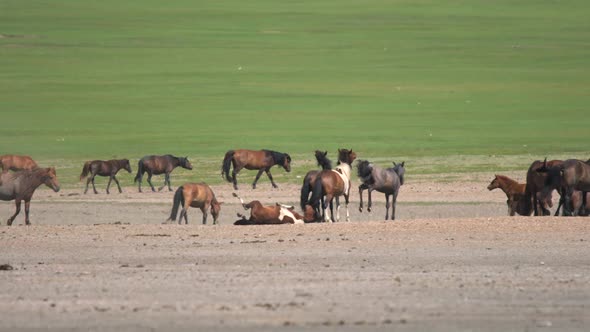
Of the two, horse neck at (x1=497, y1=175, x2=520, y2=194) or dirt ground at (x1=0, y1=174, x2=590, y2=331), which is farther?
horse neck at (x1=497, y1=175, x2=520, y2=194)

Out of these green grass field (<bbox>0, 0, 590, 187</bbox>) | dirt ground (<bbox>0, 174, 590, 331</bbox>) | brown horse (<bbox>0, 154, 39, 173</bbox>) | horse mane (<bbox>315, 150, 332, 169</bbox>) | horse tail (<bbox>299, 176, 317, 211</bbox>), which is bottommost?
dirt ground (<bbox>0, 174, 590, 331</bbox>)

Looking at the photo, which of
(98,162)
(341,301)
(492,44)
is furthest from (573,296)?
(492,44)

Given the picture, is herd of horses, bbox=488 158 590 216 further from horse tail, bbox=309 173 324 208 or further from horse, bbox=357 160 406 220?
horse tail, bbox=309 173 324 208

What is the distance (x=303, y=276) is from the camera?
12.9 m

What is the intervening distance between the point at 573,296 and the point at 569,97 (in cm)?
3487

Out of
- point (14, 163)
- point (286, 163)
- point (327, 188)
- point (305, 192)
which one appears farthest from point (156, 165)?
point (327, 188)

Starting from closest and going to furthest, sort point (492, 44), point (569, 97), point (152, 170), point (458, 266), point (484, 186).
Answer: point (458, 266) < point (484, 186) < point (152, 170) < point (569, 97) < point (492, 44)

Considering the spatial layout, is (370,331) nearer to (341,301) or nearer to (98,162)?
(341,301)

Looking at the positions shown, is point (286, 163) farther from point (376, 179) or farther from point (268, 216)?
point (268, 216)

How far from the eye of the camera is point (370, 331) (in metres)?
9.88

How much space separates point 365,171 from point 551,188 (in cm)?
284

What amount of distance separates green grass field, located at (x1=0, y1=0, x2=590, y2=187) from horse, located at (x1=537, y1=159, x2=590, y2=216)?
9.72 metres

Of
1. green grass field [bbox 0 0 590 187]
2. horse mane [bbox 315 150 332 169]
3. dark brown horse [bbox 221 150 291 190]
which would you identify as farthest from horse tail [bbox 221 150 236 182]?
horse mane [bbox 315 150 332 169]

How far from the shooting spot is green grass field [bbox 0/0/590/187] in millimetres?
35344
